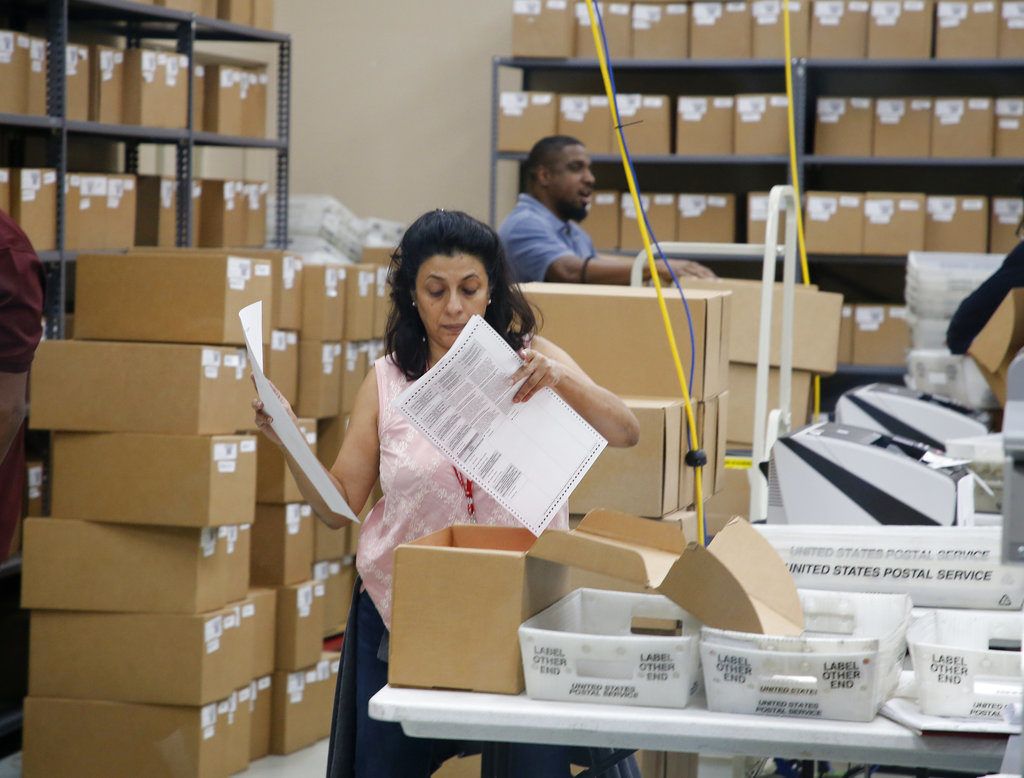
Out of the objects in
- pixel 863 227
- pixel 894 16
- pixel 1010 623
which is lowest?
pixel 1010 623

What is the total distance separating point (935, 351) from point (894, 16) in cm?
176

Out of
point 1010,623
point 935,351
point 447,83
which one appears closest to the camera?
point 1010,623

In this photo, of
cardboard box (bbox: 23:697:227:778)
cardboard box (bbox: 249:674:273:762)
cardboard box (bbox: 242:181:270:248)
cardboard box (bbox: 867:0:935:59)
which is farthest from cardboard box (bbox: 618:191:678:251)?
cardboard box (bbox: 23:697:227:778)

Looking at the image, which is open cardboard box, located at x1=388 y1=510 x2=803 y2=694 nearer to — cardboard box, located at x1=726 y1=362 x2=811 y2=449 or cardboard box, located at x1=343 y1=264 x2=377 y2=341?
cardboard box, located at x1=726 y1=362 x2=811 y2=449

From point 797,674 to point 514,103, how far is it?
15.2ft

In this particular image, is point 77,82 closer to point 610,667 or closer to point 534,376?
point 534,376

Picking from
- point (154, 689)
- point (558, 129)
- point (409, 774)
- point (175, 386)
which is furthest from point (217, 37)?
point (409, 774)

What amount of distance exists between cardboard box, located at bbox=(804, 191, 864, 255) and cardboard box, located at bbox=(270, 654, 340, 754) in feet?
9.34

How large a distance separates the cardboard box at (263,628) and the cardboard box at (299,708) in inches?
3.0

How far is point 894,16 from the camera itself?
18.6 feet

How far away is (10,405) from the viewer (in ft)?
9.53

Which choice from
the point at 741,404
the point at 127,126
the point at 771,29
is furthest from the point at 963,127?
the point at 127,126

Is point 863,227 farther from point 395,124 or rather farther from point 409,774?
point 409,774

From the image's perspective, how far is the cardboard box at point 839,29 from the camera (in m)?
5.70
